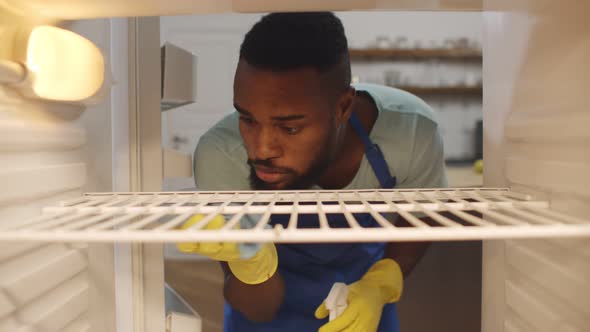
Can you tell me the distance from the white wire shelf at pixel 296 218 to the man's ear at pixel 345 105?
0.44 m

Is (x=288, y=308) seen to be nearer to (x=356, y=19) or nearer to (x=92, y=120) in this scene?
(x=92, y=120)

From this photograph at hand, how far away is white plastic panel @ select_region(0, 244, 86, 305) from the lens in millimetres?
684

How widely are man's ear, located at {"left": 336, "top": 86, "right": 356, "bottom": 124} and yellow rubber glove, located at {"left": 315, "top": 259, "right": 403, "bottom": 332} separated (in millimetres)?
416

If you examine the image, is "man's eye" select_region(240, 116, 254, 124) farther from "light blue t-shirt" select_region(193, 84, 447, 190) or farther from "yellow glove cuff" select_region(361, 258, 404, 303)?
"yellow glove cuff" select_region(361, 258, 404, 303)

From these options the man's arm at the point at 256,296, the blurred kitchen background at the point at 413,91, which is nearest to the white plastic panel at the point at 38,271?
the man's arm at the point at 256,296

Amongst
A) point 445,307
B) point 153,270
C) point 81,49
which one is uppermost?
point 81,49

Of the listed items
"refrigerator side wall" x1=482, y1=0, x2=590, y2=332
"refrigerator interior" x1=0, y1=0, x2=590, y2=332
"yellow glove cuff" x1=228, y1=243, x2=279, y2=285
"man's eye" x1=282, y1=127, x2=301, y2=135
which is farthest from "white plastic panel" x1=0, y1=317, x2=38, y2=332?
"refrigerator side wall" x1=482, y1=0, x2=590, y2=332

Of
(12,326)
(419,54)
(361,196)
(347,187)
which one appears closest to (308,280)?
(347,187)

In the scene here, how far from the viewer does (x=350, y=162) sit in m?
1.40

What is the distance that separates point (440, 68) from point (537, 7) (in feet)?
5.80

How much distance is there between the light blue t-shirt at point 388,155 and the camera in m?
1.35

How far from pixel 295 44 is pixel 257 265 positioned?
0.56 meters

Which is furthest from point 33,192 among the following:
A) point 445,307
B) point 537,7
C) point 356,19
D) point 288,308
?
point 356,19

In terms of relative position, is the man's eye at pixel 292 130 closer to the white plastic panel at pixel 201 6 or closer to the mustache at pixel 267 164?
the mustache at pixel 267 164
